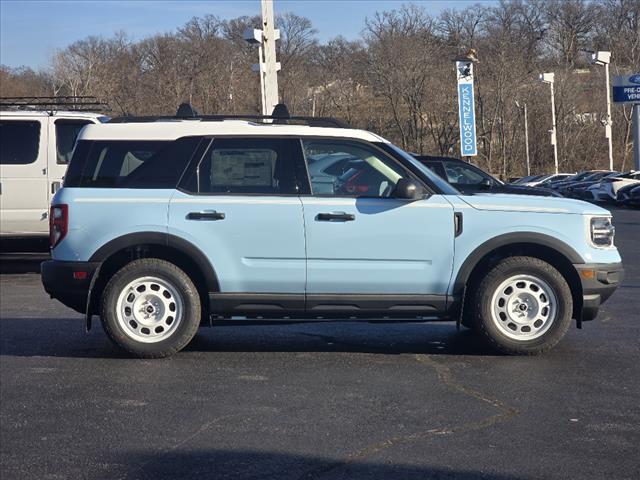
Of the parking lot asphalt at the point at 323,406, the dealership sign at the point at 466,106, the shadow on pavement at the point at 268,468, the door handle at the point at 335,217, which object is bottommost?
the shadow on pavement at the point at 268,468

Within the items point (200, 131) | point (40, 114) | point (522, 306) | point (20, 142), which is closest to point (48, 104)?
point (40, 114)

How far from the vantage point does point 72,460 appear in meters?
5.36

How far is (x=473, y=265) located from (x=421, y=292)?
1.54 feet

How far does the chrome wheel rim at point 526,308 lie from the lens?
25.2 feet

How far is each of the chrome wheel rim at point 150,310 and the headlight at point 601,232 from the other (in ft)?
11.2

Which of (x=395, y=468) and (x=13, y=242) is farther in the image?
(x=13, y=242)

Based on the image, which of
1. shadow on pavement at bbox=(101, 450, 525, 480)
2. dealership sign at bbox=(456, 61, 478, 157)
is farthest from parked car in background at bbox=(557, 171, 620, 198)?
shadow on pavement at bbox=(101, 450, 525, 480)

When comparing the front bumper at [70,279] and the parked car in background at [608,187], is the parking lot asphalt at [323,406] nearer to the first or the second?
the front bumper at [70,279]

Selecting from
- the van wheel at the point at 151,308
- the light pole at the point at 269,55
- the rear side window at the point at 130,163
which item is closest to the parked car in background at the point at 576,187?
the light pole at the point at 269,55

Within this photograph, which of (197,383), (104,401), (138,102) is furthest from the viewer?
(138,102)

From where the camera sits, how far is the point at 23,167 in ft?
44.4

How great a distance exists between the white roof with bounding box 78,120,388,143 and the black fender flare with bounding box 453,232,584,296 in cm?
123

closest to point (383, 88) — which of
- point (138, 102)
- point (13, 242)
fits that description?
point (138, 102)

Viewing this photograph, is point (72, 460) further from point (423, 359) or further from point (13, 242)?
point (13, 242)
